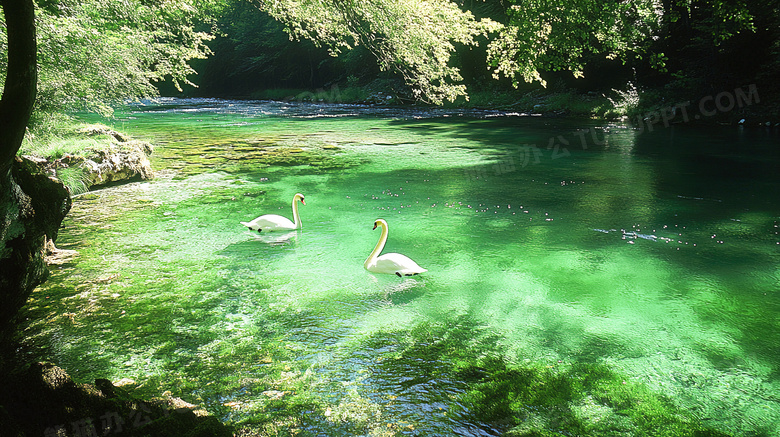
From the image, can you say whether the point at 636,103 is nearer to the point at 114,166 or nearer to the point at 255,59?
the point at 114,166

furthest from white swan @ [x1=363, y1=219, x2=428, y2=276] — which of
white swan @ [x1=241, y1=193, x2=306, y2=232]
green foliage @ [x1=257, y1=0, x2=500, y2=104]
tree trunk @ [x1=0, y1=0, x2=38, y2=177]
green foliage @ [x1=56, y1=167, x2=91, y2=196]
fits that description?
green foliage @ [x1=56, y1=167, x2=91, y2=196]

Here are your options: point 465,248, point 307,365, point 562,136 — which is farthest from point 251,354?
point 562,136

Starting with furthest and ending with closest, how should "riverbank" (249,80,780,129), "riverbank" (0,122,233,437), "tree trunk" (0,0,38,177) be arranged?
"riverbank" (249,80,780,129) → "tree trunk" (0,0,38,177) → "riverbank" (0,122,233,437)

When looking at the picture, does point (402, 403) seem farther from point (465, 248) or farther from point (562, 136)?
point (562, 136)

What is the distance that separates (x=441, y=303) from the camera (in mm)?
5137

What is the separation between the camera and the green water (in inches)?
138

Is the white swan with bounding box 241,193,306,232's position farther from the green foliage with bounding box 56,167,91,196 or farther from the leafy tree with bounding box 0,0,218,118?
the leafy tree with bounding box 0,0,218,118

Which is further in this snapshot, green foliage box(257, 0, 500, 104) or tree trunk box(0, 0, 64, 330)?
green foliage box(257, 0, 500, 104)

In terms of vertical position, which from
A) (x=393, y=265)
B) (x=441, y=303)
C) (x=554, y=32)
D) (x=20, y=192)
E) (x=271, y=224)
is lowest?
(x=441, y=303)

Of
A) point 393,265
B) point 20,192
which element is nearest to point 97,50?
point 20,192

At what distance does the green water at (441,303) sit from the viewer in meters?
3.52

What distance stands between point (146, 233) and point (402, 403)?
17.2ft

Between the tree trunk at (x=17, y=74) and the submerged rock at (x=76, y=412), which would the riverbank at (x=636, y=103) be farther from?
the submerged rock at (x=76, y=412)

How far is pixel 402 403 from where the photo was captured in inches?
137
